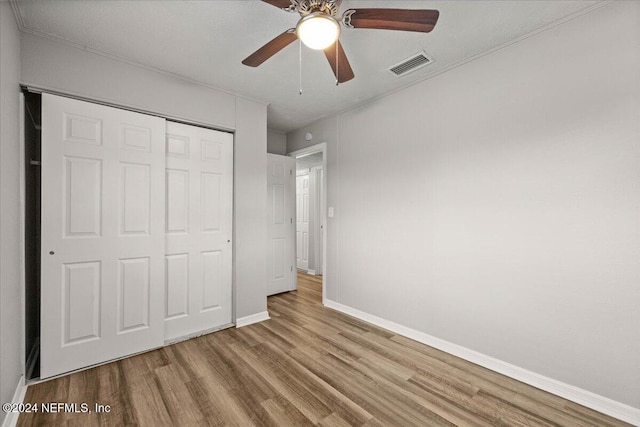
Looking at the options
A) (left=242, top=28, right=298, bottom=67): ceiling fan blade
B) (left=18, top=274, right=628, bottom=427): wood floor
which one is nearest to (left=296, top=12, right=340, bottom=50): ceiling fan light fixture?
(left=242, top=28, right=298, bottom=67): ceiling fan blade

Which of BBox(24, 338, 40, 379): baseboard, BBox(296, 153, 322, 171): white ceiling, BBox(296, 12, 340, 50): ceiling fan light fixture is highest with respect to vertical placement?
BBox(296, 153, 322, 171): white ceiling

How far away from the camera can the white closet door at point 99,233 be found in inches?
83.2

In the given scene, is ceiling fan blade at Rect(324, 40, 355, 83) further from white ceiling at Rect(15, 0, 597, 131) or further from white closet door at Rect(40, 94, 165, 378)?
white closet door at Rect(40, 94, 165, 378)

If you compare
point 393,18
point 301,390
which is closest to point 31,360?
point 301,390

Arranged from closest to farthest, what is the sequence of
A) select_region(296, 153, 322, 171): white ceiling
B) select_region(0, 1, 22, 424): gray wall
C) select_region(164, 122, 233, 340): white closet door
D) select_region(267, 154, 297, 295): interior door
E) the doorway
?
1. select_region(0, 1, 22, 424): gray wall
2. select_region(164, 122, 233, 340): white closet door
3. select_region(267, 154, 297, 295): interior door
4. select_region(296, 153, 322, 171): white ceiling
5. the doorway

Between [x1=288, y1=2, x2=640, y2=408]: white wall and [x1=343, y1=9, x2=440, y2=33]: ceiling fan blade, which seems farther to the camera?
[x1=288, y1=2, x2=640, y2=408]: white wall

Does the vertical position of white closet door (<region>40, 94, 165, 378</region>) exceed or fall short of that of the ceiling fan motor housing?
it falls short

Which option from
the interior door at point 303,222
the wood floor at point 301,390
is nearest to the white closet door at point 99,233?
the wood floor at point 301,390

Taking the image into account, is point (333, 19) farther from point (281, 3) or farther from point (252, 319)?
point (252, 319)

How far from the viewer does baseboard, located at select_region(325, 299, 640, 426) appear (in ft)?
5.70

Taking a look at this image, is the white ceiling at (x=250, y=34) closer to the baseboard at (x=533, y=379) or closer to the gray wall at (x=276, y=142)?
the gray wall at (x=276, y=142)

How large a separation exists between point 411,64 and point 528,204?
1.58 metres

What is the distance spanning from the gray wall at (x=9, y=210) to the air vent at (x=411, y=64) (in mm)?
2788

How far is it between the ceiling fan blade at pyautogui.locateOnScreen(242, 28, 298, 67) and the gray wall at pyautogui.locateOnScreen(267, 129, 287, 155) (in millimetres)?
2634
